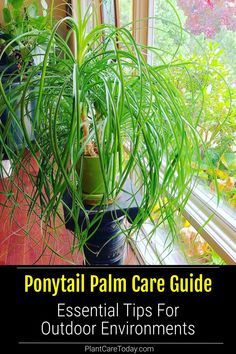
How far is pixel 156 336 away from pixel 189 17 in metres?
0.84

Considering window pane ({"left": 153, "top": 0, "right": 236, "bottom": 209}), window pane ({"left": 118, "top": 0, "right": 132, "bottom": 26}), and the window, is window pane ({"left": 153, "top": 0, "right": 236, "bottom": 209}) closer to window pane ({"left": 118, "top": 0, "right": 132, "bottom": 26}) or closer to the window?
the window

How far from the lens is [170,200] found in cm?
68

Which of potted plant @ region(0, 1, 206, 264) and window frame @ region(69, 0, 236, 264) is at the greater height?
potted plant @ region(0, 1, 206, 264)

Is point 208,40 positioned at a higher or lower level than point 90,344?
higher

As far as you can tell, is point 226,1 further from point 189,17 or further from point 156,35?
point 156,35

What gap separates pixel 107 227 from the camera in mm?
837

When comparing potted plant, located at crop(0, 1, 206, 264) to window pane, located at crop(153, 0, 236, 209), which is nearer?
potted plant, located at crop(0, 1, 206, 264)

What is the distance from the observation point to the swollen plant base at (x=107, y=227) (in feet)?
2.56

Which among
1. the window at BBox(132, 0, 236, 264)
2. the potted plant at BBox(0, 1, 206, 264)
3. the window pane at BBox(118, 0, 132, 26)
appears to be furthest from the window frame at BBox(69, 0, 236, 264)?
the window pane at BBox(118, 0, 132, 26)

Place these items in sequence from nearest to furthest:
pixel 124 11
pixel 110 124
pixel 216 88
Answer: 1. pixel 110 124
2. pixel 216 88
3. pixel 124 11

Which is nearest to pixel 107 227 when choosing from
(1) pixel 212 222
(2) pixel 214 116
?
(1) pixel 212 222

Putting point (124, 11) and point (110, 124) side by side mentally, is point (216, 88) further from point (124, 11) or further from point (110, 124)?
point (124, 11)

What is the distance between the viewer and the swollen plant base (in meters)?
0.78

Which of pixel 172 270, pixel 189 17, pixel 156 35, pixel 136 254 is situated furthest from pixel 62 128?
pixel 136 254
